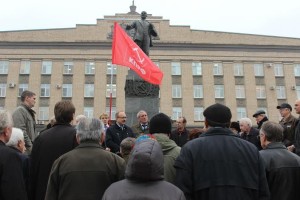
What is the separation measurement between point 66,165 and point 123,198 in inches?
42.3

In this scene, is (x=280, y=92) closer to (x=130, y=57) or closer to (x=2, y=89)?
(x=2, y=89)

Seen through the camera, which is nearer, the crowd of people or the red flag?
the crowd of people

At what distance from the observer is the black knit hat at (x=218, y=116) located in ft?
11.5

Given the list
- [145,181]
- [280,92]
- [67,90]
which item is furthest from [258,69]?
[145,181]

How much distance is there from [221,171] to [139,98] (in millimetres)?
8681

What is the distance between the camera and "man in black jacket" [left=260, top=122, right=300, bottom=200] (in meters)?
4.12

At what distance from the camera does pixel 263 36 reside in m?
44.8

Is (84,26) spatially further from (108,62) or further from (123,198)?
(123,198)

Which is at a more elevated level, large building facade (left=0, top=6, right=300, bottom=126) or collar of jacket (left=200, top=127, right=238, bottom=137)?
large building facade (left=0, top=6, right=300, bottom=126)

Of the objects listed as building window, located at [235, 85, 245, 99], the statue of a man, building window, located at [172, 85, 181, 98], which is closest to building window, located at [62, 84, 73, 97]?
building window, located at [172, 85, 181, 98]

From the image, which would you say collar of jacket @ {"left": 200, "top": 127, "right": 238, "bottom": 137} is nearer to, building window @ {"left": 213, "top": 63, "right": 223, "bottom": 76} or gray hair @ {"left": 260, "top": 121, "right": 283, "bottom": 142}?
gray hair @ {"left": 260, "top": 121, "right": 283, "bottom": 142}

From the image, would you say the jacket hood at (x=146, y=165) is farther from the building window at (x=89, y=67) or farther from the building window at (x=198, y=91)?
the building window at (x=89, y=67)

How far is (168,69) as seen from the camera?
42.2 metres

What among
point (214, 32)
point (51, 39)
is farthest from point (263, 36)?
point (51, 39)
